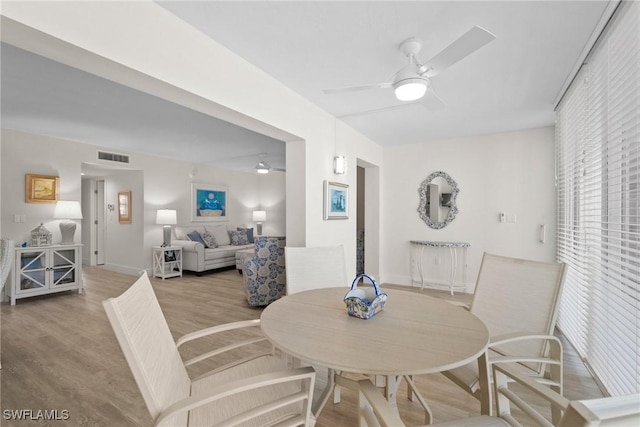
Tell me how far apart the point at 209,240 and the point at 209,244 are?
0.10 m

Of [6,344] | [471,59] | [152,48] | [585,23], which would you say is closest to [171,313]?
[6,344]

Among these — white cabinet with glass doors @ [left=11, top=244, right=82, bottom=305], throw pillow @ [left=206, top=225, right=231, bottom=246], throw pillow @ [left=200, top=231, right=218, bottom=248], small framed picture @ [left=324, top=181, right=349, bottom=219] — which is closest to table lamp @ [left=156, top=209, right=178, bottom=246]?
throw pillow @ [left=200, top=231, right=218, bottom=248]

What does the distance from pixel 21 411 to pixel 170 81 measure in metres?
2.23

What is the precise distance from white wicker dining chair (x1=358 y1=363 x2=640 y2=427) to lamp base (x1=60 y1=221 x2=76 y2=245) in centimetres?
531

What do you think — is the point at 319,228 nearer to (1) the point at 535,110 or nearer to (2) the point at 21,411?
(2) the point at 21,411

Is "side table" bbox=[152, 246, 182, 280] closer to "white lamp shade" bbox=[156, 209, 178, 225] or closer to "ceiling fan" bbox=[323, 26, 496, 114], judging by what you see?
"white lamp shade" bbox=[156, 209, 178, 225]

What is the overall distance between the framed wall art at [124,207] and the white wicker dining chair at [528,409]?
651 centimetres

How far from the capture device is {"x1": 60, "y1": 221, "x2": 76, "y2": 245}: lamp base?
449 cm

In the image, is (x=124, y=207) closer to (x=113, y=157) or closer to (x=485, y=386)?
(x=113, y=157)

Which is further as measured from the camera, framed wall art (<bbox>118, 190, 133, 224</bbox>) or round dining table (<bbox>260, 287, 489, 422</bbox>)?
framed wall art (<bbox>118, 190, 133, 224</bbox>)

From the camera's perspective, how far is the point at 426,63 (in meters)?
1.78

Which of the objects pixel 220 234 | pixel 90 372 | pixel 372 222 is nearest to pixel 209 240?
pixel 220 234

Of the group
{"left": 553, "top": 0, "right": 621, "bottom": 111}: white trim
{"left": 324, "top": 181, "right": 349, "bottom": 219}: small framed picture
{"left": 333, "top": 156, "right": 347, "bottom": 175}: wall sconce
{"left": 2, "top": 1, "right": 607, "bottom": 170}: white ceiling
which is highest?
{"left": 2, "top": 1, "right": 607, "bottom": 170}: white ceiling

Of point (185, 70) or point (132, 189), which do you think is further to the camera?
point (132, 189)
